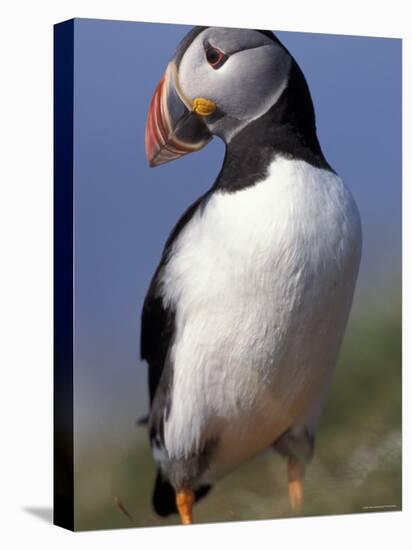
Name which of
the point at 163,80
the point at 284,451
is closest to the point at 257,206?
the point at 163,80

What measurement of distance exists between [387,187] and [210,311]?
1272mm

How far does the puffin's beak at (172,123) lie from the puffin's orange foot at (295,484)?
165cm

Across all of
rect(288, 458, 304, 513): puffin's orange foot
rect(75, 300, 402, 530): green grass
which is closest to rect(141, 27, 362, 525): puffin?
rect(75, 300, 402, 530): green grass

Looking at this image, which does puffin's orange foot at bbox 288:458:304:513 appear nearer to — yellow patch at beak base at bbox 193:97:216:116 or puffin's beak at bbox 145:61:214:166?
puffin's beak at bbox 145:61:214:166

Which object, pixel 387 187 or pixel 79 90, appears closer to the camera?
pixel 79 90

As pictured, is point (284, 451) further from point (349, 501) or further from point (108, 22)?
point (108, 22)

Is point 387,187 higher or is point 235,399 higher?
point 387,187

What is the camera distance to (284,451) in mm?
7188

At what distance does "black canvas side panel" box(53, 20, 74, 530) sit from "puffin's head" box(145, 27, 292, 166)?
16.1 inches

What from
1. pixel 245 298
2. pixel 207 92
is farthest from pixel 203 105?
pixel 245 298

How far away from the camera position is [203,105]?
22.7ft

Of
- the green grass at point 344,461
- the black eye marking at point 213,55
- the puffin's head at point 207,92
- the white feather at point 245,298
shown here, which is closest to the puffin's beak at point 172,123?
the puffin's head at point 207,92

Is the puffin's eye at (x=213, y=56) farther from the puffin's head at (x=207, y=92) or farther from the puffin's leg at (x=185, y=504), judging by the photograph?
the puffin's leg at (x=185, y=504)

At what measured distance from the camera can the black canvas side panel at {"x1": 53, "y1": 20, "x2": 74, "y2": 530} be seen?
673 cm
